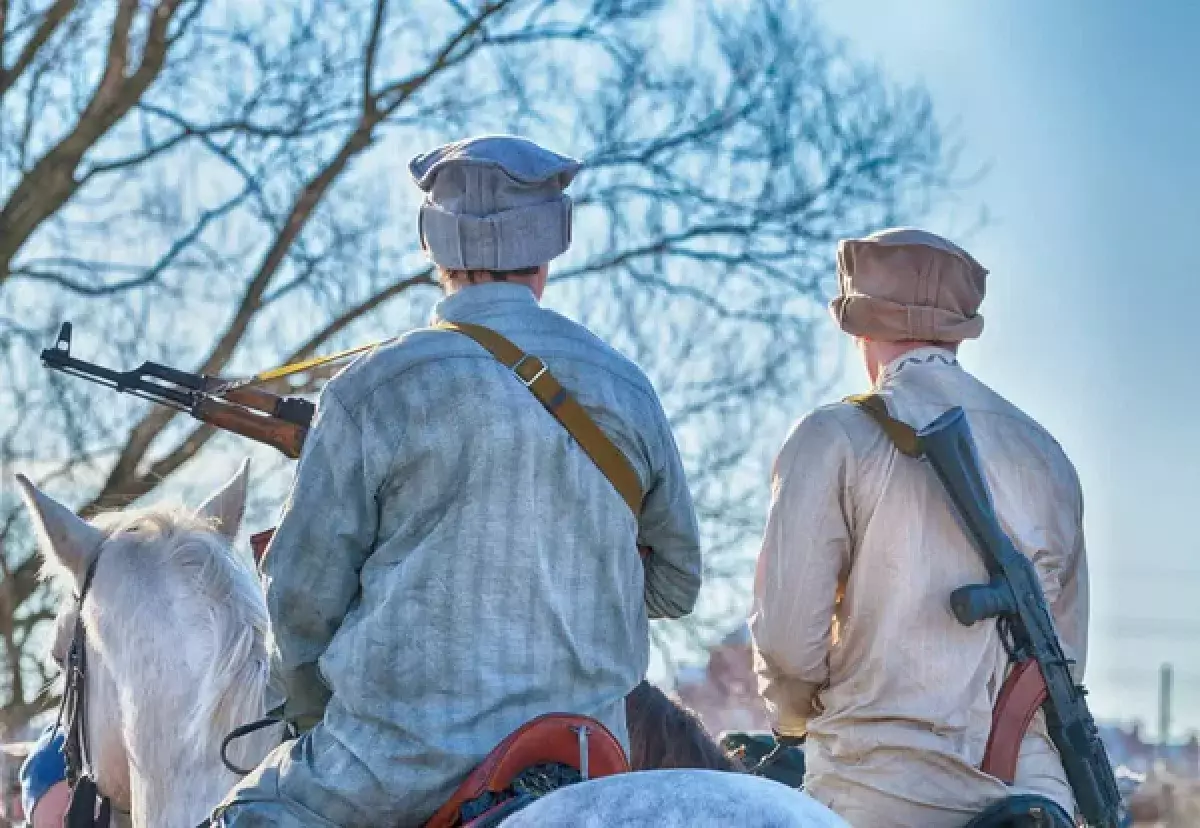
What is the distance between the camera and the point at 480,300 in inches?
146

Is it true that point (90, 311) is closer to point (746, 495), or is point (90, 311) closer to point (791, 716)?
point (746, 495)

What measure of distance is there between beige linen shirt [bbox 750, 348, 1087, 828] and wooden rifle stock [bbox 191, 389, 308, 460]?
2.00 metres

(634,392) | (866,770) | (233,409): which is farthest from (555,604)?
(233,409)

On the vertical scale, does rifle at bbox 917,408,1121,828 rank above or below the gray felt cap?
below

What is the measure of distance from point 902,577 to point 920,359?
1.71ft

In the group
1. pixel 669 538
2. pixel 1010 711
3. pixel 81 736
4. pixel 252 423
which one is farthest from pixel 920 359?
pixel 252 423

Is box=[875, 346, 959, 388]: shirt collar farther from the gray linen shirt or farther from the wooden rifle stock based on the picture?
the wooden rifle stock

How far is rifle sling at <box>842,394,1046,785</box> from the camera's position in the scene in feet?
14.0

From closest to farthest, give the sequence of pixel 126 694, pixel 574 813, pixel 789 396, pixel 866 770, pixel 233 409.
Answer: pixel 574 813
pixel 866 770
pixel 126 694
pixel 233 409
pixel 789 396

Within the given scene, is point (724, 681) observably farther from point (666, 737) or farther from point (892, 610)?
point (892, 610)

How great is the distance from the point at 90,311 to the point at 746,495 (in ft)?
11.4

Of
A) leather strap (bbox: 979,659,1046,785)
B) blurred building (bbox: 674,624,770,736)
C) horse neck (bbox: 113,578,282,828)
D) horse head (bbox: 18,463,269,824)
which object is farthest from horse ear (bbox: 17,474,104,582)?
blurred building (bbox: 674,624,770,736)

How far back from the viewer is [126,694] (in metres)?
4.67

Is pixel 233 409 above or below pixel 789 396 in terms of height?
below
